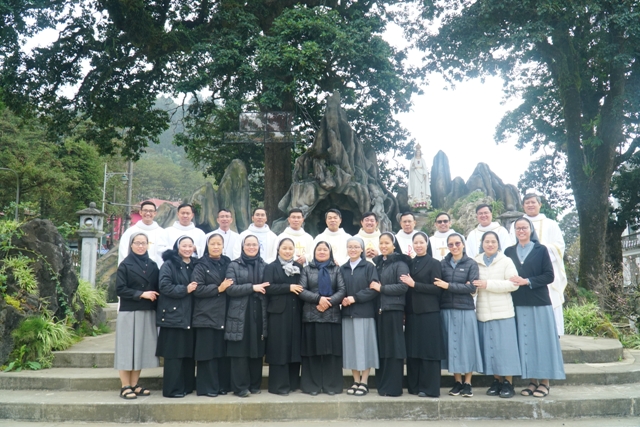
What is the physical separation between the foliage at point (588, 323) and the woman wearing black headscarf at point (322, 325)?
4.90 meters

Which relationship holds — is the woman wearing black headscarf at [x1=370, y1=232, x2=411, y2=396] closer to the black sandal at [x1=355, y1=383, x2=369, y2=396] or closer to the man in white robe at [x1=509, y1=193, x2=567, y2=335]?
the black sandal at [x1=355, y1=383, x2=369, y2=396]

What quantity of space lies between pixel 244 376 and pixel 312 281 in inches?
46.8

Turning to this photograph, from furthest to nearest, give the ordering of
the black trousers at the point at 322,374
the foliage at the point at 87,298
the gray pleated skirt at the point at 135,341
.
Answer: the foliage at the point at 87,298 < the black trousers at the point at 322,374 < the gray pleated skirt at the point at 135,341

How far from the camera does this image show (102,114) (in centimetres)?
1488

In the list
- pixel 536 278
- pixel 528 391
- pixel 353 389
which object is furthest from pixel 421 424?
pixel 536 278

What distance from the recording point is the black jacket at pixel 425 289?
535 cm

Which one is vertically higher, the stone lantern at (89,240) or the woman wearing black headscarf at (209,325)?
the stone lantern at (89,240)

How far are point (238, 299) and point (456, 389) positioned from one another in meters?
2.44

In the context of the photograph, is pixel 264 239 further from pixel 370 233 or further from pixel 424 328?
pixel 424 328

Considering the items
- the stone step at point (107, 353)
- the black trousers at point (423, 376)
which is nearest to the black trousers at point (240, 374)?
the black trousers at point (423, 376)

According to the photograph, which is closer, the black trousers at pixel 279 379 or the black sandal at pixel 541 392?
the black sandal at pixel 541 392

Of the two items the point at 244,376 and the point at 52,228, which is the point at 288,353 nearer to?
the point at 244,376

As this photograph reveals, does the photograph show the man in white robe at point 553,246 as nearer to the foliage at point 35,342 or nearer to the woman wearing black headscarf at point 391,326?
the woman wearing black headscarf at point 391,326

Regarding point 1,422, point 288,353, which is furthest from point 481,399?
point 1,422
